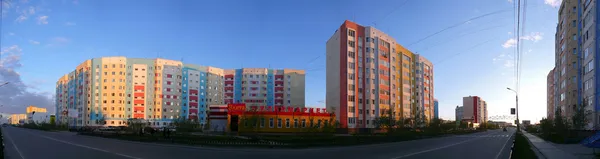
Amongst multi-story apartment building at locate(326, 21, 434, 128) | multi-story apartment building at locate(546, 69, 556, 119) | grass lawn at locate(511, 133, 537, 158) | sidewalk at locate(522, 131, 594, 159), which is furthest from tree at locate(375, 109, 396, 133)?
multi-story apartment building at locate(546, 69, 556, 119)

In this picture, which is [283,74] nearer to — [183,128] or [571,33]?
[183,128]

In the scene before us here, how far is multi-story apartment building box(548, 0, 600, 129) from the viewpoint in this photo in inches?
2282

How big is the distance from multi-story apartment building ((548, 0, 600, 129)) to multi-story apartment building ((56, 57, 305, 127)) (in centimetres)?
10523

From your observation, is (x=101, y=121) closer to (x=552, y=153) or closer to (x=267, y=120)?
(x=267, y=120)

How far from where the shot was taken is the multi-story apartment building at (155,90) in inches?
5709

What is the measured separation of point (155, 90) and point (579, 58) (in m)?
136

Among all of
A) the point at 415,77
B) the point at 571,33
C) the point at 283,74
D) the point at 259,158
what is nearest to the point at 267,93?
the point at 283,74

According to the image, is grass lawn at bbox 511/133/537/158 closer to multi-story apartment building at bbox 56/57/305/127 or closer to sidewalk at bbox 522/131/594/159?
sidewalk at bbox 522/131/594/159

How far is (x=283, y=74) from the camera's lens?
559 feet

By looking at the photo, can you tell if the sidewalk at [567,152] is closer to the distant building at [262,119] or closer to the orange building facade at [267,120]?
the distant building at [262,119]

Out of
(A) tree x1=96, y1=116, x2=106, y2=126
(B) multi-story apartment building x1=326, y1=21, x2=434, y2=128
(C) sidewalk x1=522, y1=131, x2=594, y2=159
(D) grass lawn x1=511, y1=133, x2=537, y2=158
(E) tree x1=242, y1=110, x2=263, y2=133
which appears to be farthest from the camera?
(A) tree x1=96, y1=116, x2=106, y2=126

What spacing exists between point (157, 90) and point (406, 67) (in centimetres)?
9525

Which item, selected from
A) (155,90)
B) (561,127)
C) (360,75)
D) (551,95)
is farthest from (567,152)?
(155,90)

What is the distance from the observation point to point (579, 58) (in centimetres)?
7075
